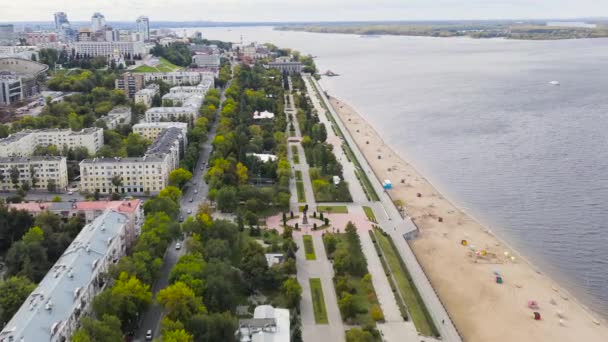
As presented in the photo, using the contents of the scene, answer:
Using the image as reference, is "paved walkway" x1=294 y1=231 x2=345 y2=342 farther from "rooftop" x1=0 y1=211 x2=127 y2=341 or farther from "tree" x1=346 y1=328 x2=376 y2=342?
"rooftop" x1=0 y1=211 x2=127 y2=341

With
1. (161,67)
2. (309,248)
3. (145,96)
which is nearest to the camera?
(309,248)

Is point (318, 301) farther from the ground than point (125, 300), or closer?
closer

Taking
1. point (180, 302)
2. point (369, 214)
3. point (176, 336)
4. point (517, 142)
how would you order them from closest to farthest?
point (176, 336) < point (180, 302) < point (369, 214) < point (517, 142)

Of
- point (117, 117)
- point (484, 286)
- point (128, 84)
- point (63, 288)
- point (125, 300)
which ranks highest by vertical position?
point (128, 84)

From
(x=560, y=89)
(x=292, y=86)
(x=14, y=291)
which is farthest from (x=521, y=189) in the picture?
(x=292, y=86)

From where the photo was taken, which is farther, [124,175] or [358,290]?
[124,175]

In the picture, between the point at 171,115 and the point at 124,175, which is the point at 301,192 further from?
the point at 171,115

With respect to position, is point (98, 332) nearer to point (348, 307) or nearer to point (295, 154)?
point (348, 307)

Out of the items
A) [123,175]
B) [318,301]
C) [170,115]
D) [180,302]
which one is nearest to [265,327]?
[180,302]

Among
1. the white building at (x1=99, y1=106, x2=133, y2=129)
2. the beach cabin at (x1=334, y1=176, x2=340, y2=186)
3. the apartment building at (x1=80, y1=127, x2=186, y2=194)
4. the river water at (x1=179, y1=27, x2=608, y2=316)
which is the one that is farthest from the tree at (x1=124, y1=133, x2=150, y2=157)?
the river water at (x1=179, y1=27, x2=608, y2=316)
